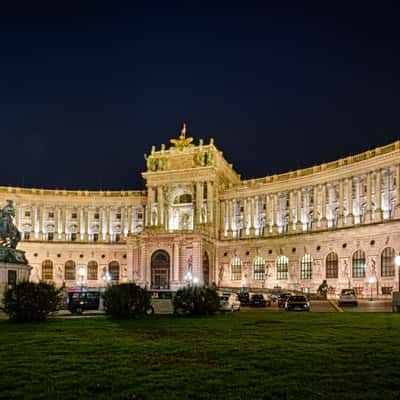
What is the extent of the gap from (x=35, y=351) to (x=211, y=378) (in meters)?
6.99

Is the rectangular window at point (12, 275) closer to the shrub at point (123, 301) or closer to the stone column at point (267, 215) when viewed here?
the shrub at point (123, 301)

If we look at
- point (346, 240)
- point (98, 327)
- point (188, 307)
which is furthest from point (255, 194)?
point (98, 327)

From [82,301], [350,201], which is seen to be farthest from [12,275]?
[350,201]

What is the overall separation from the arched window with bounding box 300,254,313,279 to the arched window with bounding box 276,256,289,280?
10.7ft

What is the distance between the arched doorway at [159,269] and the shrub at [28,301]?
61334 millimetres

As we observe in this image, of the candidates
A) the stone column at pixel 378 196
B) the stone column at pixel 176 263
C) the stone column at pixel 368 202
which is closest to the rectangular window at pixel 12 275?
the stone column at pixel 176 263

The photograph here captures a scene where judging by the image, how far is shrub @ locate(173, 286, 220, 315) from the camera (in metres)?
34.4

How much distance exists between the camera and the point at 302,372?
563 inches

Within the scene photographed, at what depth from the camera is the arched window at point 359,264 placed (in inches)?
2977

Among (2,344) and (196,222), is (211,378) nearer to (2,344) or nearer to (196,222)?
(2,344)

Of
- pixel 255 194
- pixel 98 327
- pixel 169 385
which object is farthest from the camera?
pixel 255 194

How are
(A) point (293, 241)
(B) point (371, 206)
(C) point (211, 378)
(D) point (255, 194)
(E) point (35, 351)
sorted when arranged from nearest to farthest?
1. (C) point (211, 378)
2. (E) point (35, 351)
3. (B) point (371, 206)
4. (A) point (293, 241)
5. (D) point (255, 194)

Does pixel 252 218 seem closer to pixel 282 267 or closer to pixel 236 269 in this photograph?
pixel 236 269

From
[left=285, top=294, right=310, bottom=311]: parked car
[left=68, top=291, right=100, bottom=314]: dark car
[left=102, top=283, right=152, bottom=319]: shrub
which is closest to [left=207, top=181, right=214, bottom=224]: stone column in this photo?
[left=285, top=294, right=310, bottom=311]: parked car
